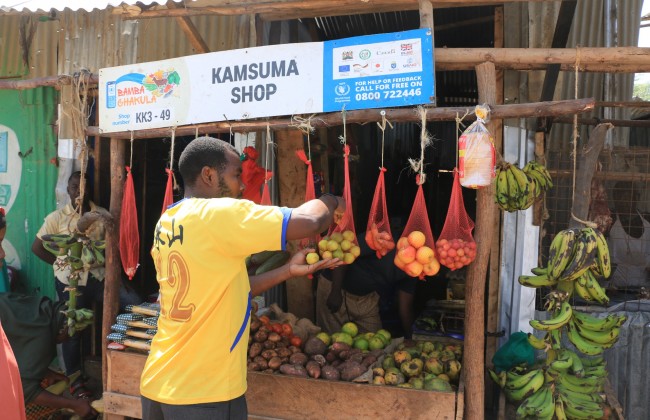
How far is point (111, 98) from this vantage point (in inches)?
159

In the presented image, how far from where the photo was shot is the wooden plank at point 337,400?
3387mm

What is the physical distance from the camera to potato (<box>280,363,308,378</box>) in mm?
3671

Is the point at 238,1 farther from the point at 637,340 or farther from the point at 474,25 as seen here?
the point at 637,340

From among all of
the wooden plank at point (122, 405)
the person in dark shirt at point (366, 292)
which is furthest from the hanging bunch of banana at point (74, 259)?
the person in dark shirt at point (366, 292)

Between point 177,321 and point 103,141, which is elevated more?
point 103,141

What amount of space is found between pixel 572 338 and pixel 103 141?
188 inches

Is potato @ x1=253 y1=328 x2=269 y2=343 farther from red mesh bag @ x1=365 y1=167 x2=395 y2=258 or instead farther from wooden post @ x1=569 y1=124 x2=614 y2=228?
wooden post @ x1=569 y1=124 x2=614 y2=228

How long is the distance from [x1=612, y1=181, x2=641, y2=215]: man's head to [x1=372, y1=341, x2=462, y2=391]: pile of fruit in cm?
262

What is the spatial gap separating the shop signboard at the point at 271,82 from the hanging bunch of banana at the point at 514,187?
1019mm

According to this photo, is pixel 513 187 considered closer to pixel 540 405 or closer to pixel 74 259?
pixel 540 405

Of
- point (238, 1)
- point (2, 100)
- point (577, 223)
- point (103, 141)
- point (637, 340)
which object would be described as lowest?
point (637, 340)

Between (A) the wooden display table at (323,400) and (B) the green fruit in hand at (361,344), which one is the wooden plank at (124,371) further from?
(B) the green fruit in hand at (361,344)

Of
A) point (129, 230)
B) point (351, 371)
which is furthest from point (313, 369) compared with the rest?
point (129, 230)

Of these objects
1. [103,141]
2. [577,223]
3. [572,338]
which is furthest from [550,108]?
[103,141]
